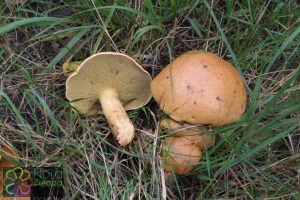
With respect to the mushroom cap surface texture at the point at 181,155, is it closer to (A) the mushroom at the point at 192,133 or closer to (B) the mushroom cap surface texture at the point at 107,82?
(A) the mushroom at the point at 192,133

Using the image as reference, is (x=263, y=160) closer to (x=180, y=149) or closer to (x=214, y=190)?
(x=214, y=190)

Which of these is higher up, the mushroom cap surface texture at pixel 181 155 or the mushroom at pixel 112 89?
the mushroom at pixel 112 89

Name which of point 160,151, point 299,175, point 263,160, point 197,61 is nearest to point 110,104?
point 160,151
